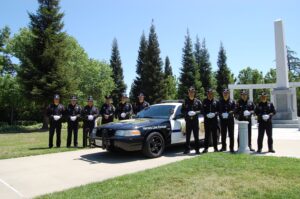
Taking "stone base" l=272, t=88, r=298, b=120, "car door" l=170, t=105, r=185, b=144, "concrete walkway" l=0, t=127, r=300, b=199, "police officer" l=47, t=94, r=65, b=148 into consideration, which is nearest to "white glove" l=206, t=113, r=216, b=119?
"car door" l=170, t=105, r=185, b=144

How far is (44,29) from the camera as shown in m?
29.2

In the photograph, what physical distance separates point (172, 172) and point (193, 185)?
3.33ft

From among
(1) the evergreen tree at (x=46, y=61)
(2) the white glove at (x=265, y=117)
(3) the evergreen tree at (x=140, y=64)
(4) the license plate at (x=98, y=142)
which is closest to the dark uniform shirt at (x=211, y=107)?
(2) the white glove at (x=265, y=117)

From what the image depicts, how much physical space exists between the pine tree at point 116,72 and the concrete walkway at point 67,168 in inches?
1919

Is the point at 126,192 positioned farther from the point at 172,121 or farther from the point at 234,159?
the point at 172,121

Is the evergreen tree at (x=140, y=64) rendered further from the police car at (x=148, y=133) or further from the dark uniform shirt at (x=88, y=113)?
the police car at (x=148, y=133)

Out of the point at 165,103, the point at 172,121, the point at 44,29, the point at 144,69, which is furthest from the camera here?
the point at 144,69

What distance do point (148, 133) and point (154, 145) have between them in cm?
41

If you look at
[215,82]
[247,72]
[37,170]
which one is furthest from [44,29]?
[247,72]

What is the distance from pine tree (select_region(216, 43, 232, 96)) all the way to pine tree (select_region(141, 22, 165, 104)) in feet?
50.0

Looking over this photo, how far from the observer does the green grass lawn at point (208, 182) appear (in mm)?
5320

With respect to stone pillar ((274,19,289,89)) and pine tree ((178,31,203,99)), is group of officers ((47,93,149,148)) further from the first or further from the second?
pine tree ((178,31,203,99))

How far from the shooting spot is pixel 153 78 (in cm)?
4981

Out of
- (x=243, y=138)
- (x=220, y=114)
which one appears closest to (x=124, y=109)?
(x=220, y=114)
